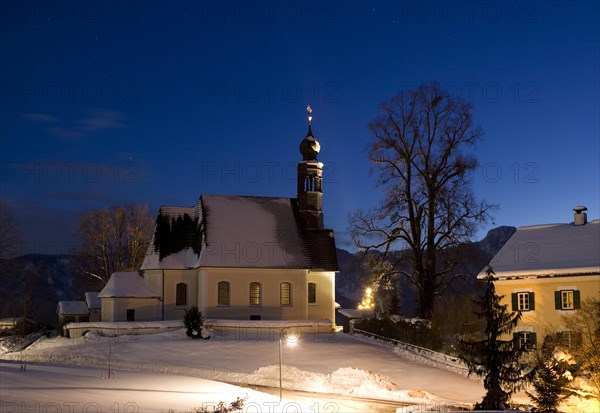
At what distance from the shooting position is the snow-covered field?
2409cm

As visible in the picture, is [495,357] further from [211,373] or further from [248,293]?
[248,293]

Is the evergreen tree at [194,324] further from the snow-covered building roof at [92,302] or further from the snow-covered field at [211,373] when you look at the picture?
the snow-covered building roof at [92,302]

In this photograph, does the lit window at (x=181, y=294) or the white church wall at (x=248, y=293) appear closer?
the white church wall at (x=248, y=293)

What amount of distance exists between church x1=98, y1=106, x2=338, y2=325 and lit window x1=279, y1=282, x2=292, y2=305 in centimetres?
7

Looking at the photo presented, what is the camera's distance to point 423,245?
45156mm

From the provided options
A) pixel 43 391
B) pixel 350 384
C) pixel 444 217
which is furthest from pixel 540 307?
pixel 43 391

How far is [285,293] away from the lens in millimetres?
48281

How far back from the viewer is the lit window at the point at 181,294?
47.8m

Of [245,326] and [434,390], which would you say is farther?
[245,326]

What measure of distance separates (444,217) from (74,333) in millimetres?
23100

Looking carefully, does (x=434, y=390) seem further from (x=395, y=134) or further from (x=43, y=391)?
(x=395, y=134)

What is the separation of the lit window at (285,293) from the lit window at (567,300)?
18246 mm

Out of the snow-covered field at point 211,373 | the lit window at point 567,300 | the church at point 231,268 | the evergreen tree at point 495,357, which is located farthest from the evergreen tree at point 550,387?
the church at point 231,268

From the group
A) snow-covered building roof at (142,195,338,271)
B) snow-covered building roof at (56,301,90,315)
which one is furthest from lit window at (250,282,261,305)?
snow-covered building roof at (56,301,90,315)
